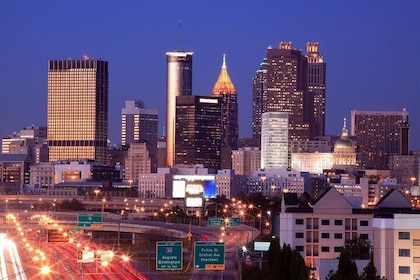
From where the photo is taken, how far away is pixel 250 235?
159750 millimetres

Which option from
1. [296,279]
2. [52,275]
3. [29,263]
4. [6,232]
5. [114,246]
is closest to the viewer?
[296,279]

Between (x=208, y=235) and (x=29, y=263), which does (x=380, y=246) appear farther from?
(x=208, y=235)

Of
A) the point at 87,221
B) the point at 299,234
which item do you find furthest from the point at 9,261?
the point at 299,234

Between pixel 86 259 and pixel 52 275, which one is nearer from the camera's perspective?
pixel 86 259

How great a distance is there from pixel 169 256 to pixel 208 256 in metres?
2.66

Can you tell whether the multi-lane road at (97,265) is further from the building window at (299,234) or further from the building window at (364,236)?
the building window at (364,236)

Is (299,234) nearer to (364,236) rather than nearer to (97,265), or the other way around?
(364,236)

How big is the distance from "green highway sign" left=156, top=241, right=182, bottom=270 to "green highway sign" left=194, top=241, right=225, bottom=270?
1.38m

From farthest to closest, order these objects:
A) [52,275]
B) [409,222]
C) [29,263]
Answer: [29,263] → [52,275] → [409,222]

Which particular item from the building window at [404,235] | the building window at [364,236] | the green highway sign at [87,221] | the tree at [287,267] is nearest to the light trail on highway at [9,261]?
the green highway sign at [87,221]

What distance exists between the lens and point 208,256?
276 feet

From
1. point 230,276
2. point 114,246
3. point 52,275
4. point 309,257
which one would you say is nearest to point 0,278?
point 52,275

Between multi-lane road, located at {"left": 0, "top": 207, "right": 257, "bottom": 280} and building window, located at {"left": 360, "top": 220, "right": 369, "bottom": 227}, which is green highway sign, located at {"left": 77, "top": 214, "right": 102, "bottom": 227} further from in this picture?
building window, located at {"left": 360, "top": 220, "right": 369, "bottom": 227}

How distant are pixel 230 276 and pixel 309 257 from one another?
9944mm
